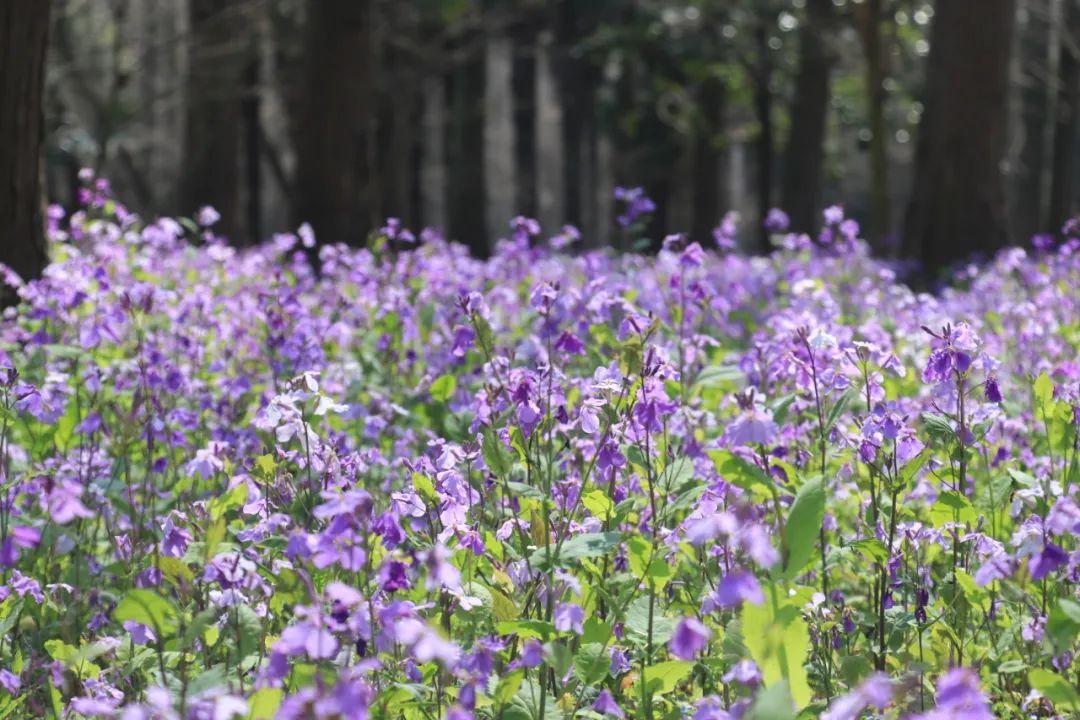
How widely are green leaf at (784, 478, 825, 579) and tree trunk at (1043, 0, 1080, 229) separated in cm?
2384

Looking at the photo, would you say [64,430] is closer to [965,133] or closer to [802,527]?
[802,527]

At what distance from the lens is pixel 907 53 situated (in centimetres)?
3008

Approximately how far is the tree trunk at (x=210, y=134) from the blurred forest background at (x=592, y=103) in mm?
42

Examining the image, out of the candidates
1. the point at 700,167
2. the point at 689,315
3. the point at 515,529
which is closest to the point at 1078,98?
the point at 700,167

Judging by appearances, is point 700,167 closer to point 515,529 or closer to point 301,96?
point 301,96

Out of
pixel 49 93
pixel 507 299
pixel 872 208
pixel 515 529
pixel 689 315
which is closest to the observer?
pixel 515 529

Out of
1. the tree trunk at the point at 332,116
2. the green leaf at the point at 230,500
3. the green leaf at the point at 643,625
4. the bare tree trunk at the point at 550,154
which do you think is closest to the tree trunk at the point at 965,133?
the tree trunk at the point at 332,116

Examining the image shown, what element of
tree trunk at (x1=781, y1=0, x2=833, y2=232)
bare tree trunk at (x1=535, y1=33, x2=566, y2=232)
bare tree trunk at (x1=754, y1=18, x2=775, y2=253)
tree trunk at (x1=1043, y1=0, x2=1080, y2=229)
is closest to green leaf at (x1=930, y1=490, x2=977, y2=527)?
tree trunk at (x1=781, y1=0, x2=833, y2=232)

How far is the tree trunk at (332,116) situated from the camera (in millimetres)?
13781

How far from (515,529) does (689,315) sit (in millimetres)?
1877

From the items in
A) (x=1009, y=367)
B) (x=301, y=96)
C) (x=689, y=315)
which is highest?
(x=301, y=96)

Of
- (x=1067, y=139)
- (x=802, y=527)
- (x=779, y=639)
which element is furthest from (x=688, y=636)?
(x=1067, y=139)

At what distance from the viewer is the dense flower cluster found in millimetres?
2143

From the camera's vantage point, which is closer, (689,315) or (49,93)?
(689,315)
